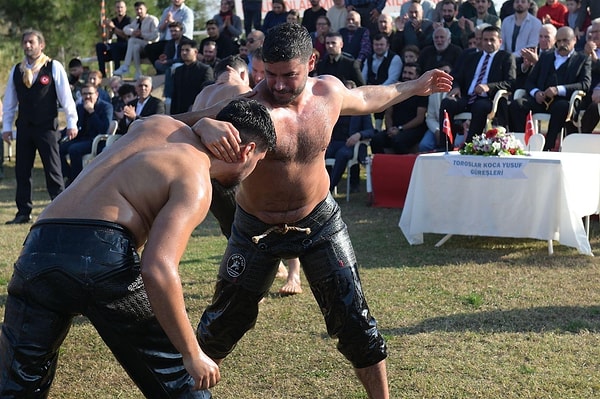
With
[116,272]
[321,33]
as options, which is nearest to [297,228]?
[116,272]

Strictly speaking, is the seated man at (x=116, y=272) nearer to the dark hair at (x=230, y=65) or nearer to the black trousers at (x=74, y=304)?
the black trousers at (x=74, y=304)

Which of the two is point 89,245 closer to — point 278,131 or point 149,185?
point 149,185

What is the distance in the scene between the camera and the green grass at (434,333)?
15.6 ft

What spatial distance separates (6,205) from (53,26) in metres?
9.58

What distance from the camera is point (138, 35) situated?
1670 cm

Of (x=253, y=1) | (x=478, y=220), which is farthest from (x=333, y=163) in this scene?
(x=253, y=1)

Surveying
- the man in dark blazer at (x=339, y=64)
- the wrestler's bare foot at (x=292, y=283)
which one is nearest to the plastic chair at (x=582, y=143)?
the man in dark blazer at (x=339, y=64)

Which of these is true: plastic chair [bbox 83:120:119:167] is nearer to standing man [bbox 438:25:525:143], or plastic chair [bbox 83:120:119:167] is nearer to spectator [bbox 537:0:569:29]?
standing man [bbox 438:25:525:143]

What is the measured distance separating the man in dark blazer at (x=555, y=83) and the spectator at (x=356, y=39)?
10.0 ft

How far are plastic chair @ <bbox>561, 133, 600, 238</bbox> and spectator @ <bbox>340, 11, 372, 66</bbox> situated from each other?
14.3 feet

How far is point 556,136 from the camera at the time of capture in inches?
413

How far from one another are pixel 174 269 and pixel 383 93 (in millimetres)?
2091

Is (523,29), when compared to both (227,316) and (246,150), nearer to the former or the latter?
(227,316)

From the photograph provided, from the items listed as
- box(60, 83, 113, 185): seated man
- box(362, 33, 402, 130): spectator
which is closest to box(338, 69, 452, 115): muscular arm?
box(362, 33, 402, 130): spectator
